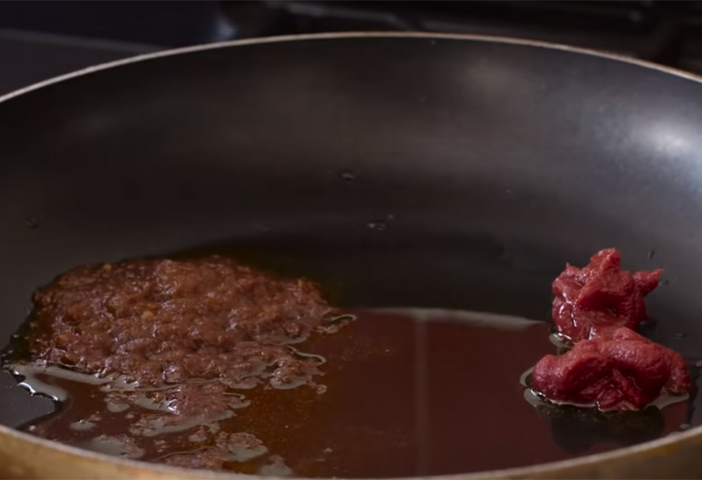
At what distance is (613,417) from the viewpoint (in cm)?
114

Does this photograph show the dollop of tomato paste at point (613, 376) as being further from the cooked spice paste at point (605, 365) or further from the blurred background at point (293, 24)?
the blurred background at point (293, 24)

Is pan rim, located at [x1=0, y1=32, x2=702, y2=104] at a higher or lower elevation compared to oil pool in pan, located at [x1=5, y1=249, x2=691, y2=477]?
higher

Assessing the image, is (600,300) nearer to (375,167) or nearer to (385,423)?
(385,423)

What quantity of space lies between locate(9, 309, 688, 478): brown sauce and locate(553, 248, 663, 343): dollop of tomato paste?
0.04m

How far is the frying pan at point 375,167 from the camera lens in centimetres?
142

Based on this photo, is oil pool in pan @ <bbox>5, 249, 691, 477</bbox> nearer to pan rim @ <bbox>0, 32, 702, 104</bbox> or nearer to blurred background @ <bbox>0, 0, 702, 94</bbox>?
pan rim @ <bbox>0, 32, 702, 104</bbox>

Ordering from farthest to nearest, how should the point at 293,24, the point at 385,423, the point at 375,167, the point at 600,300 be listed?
the point at 293,24, the point at 375,167, the point at 600,300, the point at 385,423

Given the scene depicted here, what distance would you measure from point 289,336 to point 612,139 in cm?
60

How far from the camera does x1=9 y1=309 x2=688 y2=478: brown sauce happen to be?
1.08 meters

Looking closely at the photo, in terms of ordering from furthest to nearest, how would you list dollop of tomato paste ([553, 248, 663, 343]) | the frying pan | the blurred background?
1. the blurred background
2. the frying pan
3. dollop of tomato paste ([553, 248, 663, 343])

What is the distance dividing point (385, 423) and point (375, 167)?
56 cm

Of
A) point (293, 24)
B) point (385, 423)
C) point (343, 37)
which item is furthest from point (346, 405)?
point (293, 24)

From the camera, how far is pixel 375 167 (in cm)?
160

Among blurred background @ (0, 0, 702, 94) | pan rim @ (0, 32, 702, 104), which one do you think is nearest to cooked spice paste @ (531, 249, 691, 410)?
pan rim @ (0, 32, 702, 104)
